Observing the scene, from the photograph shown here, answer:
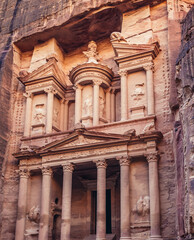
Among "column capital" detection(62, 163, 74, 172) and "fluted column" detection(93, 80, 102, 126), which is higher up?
"fluted column" detection(93, 80, 102, 126)

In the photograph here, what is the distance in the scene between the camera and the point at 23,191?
21.0 meters

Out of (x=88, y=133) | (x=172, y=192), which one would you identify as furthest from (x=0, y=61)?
(x=172, y=192)

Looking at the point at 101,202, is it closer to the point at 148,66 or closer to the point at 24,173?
the point at 24,173

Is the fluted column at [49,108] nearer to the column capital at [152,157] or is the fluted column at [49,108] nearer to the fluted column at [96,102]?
the fluted column at [96,102]

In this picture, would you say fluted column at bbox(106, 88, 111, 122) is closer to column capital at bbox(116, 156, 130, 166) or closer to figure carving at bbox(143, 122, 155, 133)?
figure carving at bbox(143, 122, 155, 133)

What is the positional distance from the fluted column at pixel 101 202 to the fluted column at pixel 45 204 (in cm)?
269

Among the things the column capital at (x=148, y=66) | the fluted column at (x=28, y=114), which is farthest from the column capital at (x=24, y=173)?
the column capital at (x=148, y=66)

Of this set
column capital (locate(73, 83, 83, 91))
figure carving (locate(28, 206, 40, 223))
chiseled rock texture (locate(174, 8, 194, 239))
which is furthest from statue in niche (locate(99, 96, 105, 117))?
chiseled rock texture (locate(174, 8, 194, 239))

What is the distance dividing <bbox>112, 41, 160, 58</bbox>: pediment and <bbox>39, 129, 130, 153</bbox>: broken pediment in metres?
4.72

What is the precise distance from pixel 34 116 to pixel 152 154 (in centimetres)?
772

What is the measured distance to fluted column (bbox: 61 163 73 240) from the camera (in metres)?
19.0

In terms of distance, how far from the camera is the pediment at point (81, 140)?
19625mm

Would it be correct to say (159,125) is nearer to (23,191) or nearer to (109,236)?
(109,236)

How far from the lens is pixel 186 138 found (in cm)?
1463
